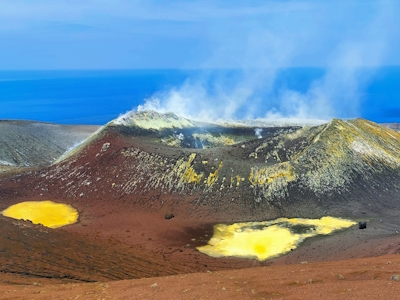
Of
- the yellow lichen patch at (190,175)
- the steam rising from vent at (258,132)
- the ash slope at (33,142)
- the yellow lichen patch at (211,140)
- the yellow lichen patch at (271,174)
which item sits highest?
the ash slope at (33,142)

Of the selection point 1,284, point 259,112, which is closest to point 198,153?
point 1,284

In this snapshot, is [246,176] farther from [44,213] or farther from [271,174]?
[44,213]

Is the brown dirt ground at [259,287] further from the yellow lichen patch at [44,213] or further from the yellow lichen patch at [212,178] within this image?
the yellow lichen patch at [212,178]

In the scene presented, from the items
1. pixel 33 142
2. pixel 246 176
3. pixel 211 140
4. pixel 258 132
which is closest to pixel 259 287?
pixel 246 176

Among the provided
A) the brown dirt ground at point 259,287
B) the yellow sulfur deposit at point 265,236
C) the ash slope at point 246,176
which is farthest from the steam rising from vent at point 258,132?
the brown dirt ground at point 259,287

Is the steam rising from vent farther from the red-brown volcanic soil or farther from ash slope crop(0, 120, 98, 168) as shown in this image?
ash slope crop(0, 120, 98, 168)
